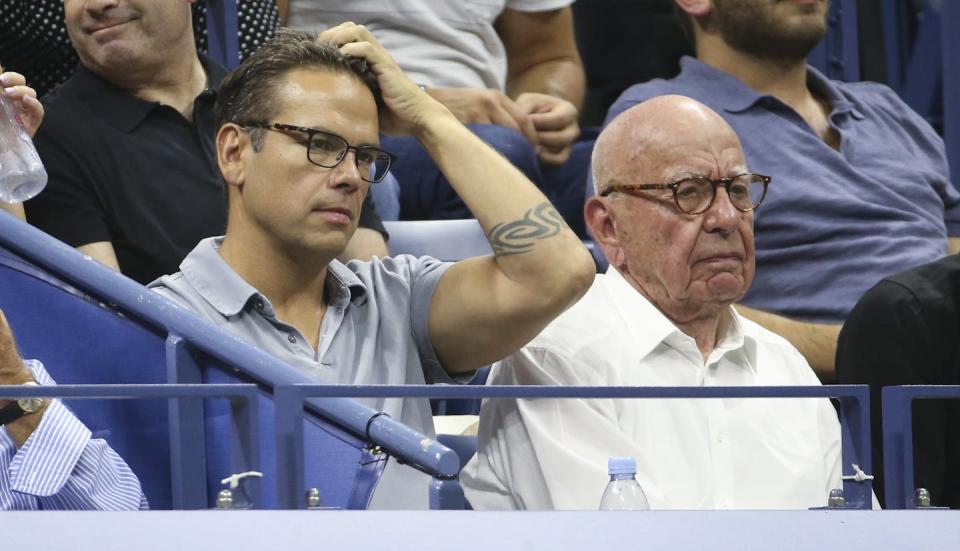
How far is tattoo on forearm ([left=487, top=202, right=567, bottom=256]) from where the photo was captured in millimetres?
2373

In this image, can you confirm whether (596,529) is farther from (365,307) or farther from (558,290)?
(365,307)

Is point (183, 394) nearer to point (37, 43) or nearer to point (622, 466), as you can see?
point (622, 466)

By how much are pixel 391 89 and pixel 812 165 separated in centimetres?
118

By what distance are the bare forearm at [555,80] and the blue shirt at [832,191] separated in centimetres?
49

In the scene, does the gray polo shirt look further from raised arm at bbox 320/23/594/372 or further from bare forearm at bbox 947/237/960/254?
bare forearm at bbox 947/237/960/254

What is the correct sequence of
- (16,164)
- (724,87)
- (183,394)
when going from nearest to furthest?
(183,394) < (16,164) < (724,87)

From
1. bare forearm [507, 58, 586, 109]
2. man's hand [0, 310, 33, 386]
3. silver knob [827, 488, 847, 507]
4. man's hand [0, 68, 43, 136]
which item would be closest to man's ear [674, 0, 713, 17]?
bare forearm [507, 58, 586, 109]

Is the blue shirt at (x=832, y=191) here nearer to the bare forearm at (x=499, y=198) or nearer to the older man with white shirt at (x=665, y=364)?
the older man with white shirt at (x=665, y=364)

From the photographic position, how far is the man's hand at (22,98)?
249cm

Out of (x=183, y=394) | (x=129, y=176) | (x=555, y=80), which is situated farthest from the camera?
(x=555, y=80)

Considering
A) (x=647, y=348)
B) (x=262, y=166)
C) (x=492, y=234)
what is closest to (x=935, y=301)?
(x=647, y=348)

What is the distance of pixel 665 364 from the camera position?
2455 millimetres

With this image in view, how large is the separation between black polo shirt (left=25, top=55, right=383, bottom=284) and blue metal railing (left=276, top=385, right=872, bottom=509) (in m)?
1.11

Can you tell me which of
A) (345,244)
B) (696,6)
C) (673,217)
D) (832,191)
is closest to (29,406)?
(345,244)
